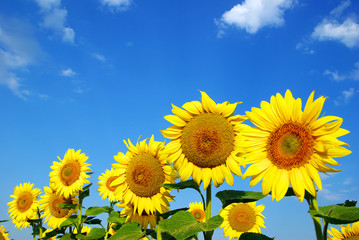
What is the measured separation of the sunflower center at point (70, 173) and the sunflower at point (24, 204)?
3162mm

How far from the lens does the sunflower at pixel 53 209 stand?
36.9 ft

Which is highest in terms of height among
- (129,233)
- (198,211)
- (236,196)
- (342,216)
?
(198,211)

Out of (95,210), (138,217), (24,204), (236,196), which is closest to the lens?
(236,196)

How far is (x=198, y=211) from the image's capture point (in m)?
11.2

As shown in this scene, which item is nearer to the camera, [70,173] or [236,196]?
[236,196]

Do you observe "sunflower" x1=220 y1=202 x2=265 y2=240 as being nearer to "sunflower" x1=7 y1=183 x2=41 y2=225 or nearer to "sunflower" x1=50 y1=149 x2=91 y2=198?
"sunflower" x1=50 y1=149 x2=91 y2=198

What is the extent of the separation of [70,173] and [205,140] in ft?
23.6

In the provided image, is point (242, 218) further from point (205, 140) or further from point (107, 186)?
point (205, 140)

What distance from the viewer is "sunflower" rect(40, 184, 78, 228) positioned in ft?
36.9

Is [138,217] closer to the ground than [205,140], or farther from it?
closer to the ground

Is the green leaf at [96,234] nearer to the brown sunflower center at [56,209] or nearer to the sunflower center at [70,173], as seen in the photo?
the sunflower center at [70,173]

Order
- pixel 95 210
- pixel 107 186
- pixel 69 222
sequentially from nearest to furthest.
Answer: pixel 95 210
pixel 69 222
pixel 107 186

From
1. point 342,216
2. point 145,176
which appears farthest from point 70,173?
point 342,216

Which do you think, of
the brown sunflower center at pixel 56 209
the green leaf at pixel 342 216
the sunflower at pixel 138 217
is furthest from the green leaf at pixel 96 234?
the green leaf at pixel 342 216
